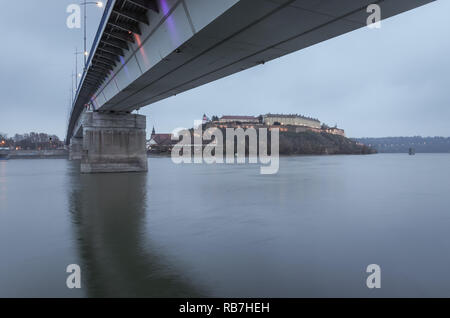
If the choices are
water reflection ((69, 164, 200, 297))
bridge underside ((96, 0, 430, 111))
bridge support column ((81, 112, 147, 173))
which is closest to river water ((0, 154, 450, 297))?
water reflection ((69, 164, 200, 297))

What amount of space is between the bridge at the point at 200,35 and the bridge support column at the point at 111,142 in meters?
11.4

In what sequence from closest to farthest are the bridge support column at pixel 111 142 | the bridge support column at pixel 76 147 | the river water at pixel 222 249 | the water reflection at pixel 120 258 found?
the water reflection at pixel 120 258 → the river water at pixel 222 249 → the bridge support column at pixel 111 142 → the bridge support column at pixel 76 147

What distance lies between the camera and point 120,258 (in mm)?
8891

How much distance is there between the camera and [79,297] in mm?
6484

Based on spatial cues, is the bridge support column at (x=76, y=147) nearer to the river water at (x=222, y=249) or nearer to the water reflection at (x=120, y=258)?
the river water at (x=222, y=249)

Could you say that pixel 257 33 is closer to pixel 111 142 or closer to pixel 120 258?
pixel 120 258

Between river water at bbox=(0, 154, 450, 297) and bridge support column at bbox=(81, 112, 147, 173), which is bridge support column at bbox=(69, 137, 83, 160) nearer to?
bridge support column at bbox=(81, 112, 147, 173)

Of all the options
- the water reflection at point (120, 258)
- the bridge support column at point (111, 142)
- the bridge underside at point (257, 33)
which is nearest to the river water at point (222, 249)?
the water reflection at point (120, 258)

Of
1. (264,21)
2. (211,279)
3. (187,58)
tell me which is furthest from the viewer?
(187,58)

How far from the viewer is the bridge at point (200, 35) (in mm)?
10523

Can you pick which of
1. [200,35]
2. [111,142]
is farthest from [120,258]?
[111,142]
